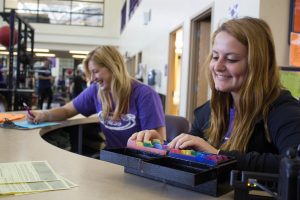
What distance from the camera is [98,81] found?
2164 millimetres

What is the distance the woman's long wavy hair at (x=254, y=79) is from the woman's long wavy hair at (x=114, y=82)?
90cm

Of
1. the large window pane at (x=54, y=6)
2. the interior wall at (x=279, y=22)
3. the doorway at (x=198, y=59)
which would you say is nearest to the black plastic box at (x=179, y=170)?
the interior wall at (x=279, y=22)

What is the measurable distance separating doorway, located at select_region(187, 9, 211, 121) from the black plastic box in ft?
10.1

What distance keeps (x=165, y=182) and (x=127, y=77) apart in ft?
3.83

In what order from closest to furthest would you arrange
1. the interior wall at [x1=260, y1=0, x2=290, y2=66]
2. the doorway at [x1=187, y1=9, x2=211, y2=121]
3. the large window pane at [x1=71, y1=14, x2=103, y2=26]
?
the interior wall at [x1=260, y1=0, x2=290, y2=66] → the doorway at [x1=187, y1=9, x2=211, y2=121] → the large window pane at [x1=71, y1=14, x2=103, y2=26]

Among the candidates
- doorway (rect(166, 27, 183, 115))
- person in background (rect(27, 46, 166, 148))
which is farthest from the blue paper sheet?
doorway (rect(166, 27, 183, 115))

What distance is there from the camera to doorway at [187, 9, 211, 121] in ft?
13.6

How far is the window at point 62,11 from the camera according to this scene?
14375 mm

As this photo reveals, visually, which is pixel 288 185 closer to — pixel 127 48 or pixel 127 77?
pixel 127 77

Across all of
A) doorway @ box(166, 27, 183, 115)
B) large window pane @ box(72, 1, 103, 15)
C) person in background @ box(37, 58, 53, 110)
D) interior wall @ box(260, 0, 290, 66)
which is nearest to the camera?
interior wall @ box(260, 0, 290, 66)

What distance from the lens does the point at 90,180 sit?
1.07 m

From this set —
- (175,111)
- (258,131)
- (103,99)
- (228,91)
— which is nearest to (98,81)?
(103,99)

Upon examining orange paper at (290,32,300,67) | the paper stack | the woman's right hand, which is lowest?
the paper stack

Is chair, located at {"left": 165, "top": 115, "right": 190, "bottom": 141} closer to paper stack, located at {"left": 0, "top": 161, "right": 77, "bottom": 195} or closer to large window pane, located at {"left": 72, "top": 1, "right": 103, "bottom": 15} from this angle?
paper stack, located at {"left": 0, "top": 161, "right": 77, "bottom": 195}
